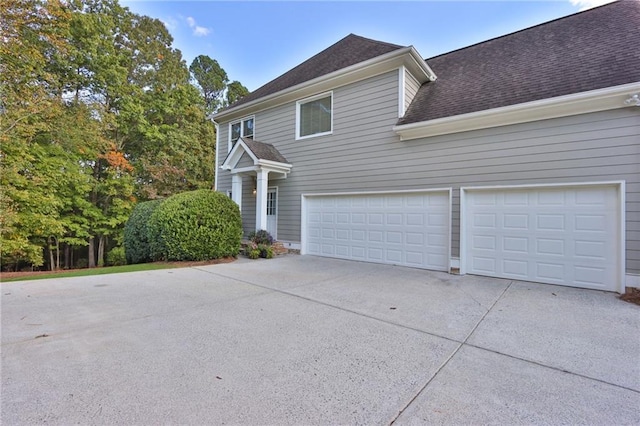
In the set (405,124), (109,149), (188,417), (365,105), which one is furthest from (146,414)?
(109,149)

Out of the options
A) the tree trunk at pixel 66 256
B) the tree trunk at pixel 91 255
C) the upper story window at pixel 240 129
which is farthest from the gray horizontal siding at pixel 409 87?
the tree trunk at pixel 66 256

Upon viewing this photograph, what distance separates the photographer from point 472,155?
21.3 feet

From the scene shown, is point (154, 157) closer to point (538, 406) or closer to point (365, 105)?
point (365, 105)

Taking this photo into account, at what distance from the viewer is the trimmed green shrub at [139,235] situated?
911 cm

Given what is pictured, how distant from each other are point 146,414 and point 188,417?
280 mm

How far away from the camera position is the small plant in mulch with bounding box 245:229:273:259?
8.65 metres

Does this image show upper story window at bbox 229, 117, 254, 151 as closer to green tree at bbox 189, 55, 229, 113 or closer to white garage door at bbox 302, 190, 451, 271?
white garage door at bbox 302, 190, 451, 271

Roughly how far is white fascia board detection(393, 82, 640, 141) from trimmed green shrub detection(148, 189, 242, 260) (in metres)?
5.21

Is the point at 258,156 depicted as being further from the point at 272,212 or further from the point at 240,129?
the point at 240,129

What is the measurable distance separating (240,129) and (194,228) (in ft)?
18.6

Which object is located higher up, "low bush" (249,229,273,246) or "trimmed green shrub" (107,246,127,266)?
"low bush" (249,229,273,246)

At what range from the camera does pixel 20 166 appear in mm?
9914

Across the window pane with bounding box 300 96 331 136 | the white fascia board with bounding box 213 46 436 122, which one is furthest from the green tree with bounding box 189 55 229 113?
the window pane with bounding box 300 96 331 136

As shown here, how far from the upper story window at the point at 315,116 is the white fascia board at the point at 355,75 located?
0.23m
